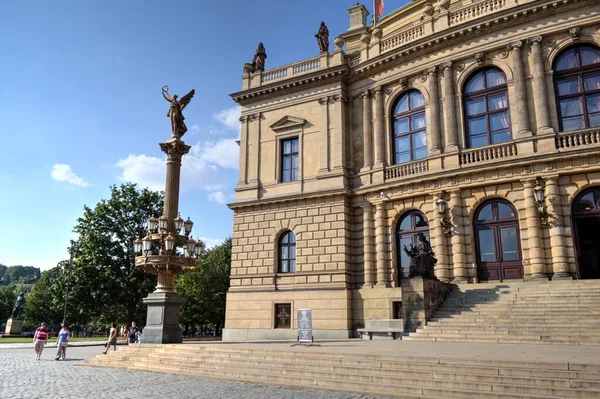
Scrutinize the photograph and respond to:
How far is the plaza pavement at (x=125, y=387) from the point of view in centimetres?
1078

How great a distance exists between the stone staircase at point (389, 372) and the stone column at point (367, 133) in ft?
48.0

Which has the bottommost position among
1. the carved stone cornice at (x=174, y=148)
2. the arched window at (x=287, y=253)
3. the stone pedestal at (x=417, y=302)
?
the stone pedestal at (x=417, y=302)

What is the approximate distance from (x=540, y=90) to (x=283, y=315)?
17.4 metres

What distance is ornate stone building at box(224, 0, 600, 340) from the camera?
2120cm

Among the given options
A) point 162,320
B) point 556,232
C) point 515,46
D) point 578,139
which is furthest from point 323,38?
point 162,320

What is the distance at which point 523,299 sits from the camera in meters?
18.5

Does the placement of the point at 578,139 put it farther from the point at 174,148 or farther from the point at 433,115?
the point at 174,148

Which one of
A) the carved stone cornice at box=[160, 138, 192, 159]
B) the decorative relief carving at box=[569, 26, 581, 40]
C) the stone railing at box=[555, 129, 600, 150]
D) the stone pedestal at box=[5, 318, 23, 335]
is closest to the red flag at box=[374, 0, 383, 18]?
the decorative relief carving at box=[569, 26, 581, 40]

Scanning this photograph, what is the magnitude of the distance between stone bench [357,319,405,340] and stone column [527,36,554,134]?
1089 centimetres

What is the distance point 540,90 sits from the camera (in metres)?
22.1

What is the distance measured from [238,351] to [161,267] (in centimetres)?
575

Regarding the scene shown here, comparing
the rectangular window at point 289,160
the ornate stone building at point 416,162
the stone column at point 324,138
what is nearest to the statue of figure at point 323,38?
the ornate stone building at point 416,162

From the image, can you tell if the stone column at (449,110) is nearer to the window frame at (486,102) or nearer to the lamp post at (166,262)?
the window frame at (486,102)

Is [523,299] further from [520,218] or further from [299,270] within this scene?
[299,270]
